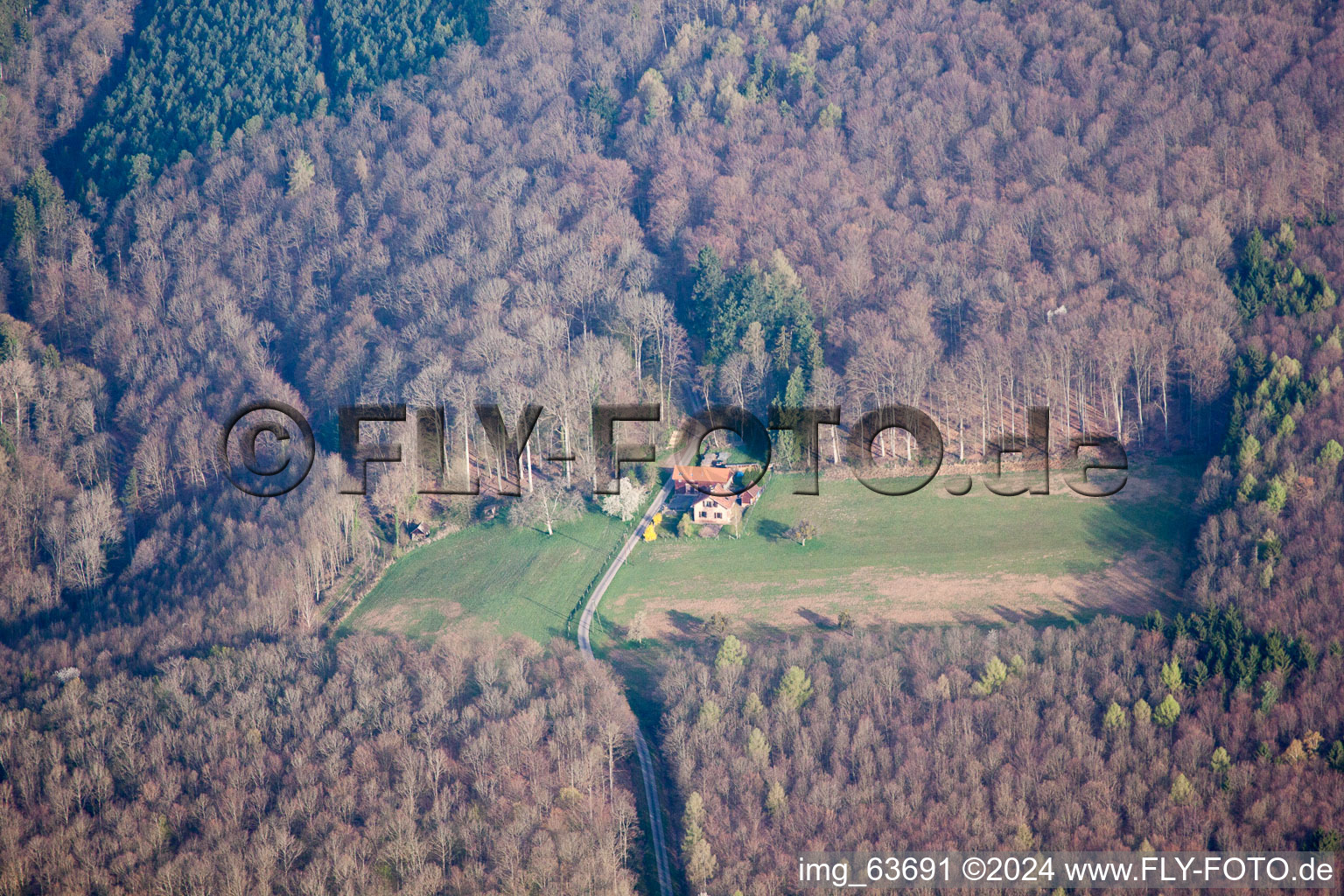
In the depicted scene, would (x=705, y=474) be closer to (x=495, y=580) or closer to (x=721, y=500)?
(x=721, y=500)

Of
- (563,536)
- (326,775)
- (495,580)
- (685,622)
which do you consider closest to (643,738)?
(685,622)

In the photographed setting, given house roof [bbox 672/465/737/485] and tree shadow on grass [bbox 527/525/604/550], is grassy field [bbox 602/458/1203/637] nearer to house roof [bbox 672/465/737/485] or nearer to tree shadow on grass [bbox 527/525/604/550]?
house roof [bbox 672/465/737/485]

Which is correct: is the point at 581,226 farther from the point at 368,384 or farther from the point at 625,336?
the point at 368,384

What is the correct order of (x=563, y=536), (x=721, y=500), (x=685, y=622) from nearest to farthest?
(x=685, y=622) → (x=721, y=500) → (x=563, y=536)

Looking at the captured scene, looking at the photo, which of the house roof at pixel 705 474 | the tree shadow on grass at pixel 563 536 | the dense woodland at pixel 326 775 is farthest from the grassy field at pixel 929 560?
the dense woodland at pixel 326 775

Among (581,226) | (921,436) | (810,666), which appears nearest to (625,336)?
(581,226)

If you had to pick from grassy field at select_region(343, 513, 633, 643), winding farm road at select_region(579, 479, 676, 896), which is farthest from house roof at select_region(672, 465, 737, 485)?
grassy field at select_region(343, 513, 633, 643)
